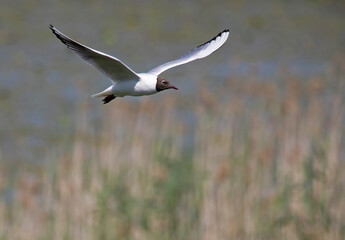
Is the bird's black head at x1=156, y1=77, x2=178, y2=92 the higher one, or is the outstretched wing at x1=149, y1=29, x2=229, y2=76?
the outstretched wing at x1=149, y1=29, x2=229, y2=76

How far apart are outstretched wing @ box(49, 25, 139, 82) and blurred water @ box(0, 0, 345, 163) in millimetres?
6000

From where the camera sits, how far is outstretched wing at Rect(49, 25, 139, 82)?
5.95 ft

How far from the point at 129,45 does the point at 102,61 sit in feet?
33.4

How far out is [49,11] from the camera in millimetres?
13406

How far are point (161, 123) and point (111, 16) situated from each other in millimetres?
8297

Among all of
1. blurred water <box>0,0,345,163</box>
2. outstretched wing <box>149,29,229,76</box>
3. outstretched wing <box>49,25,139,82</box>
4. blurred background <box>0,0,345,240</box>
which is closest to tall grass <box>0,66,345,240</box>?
blurred background <box>0,0,345,240</box>

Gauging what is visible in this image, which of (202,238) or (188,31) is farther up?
(188,31)

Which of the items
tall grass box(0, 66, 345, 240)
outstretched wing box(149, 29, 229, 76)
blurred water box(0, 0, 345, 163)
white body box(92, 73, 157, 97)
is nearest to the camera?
white body box(92, 73, 157, 97)

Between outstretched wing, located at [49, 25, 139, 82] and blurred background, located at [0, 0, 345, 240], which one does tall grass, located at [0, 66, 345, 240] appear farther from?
outstretched wing, located at [49, 25, 139, 82]

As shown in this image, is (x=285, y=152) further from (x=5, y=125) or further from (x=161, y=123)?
(x=5, y=125)

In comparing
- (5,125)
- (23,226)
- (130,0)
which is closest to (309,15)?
(130,0)

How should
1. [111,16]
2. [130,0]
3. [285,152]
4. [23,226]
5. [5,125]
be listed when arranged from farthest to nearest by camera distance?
[130,0] < [111,16] < [5,125] < [285,152] < [23,226]

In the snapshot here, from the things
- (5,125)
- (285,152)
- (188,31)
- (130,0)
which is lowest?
(285,152)

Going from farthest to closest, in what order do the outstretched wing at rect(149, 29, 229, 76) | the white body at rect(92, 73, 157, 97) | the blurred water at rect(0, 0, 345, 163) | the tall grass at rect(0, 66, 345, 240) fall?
the blurred water at rect(0, 0, 345, 163)
the tall grass at rect(0, 66, 345, 240)
the outstretched wing at rect(149, 29, 229, 76)
the white body at rect(92, 73, 157, 97)
